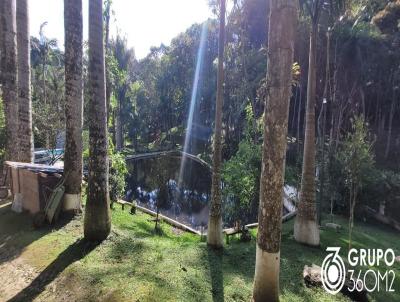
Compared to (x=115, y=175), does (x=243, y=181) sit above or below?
below

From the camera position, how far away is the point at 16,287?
6137 millimetres

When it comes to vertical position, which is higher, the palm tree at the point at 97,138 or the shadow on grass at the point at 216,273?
the palm tree at the point at 97,138

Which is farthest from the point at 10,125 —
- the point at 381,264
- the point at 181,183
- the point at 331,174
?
the point at 181,183

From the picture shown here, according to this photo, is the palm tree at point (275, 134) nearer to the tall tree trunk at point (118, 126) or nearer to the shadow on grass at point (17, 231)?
the shadow on grass at point (17, 231)

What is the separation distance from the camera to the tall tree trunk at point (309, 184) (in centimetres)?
1005

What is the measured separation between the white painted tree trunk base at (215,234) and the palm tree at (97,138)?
2643mm

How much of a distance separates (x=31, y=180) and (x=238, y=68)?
23764mm

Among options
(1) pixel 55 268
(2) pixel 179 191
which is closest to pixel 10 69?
(1) pixel 55 268

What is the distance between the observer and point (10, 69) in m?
11.3

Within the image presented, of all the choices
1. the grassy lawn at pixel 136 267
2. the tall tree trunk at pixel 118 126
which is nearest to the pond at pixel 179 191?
the tall tree trunk at pixel 118 126

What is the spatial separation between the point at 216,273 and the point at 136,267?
1.63 metres

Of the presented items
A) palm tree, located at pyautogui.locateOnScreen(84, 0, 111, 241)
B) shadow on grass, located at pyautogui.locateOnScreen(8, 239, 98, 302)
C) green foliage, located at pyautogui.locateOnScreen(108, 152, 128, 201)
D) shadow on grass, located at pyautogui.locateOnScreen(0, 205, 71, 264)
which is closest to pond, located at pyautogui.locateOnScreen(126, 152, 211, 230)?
green foliage, located at pyautogui.locateOnScreen(108, 152, 128, 201)

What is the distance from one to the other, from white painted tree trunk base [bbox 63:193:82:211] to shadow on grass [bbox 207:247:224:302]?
12.4 feet

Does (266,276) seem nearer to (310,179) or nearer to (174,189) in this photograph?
(310,179)
